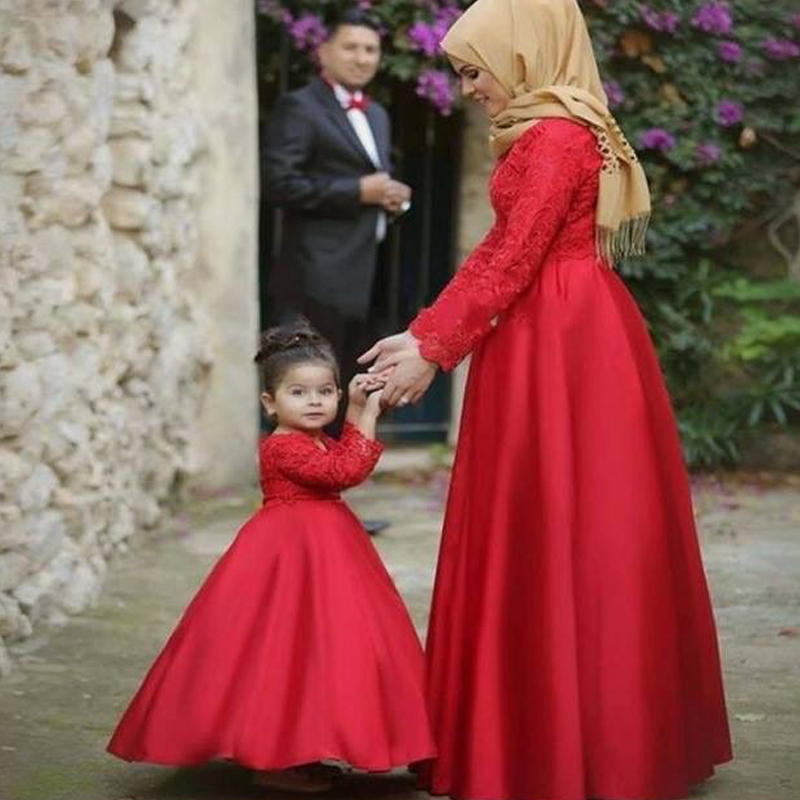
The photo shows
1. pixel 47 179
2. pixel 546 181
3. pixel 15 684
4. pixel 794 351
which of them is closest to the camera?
pixel 546 181

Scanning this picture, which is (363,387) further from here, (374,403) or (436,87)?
(436,87)

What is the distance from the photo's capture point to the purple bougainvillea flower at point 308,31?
9.77 m

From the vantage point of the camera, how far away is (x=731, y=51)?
389 inches

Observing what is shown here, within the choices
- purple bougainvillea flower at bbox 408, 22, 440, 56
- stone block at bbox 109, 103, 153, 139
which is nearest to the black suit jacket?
stone block at bbox 109, 103, 153, 139

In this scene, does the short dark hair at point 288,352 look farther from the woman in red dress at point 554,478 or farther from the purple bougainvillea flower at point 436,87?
the purple bougainvillea flower at point 436,87

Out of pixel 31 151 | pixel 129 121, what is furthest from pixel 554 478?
pixel 129 121

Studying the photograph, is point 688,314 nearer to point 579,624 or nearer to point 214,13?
point 214,13

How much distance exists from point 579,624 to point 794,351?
18.3 feet


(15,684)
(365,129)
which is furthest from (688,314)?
(15,684)

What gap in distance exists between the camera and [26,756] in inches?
197

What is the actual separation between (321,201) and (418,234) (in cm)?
262

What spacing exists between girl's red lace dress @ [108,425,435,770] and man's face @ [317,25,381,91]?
3725 mm

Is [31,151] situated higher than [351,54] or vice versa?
[351,54]

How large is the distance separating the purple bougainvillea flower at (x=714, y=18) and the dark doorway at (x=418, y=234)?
50.9 inches
